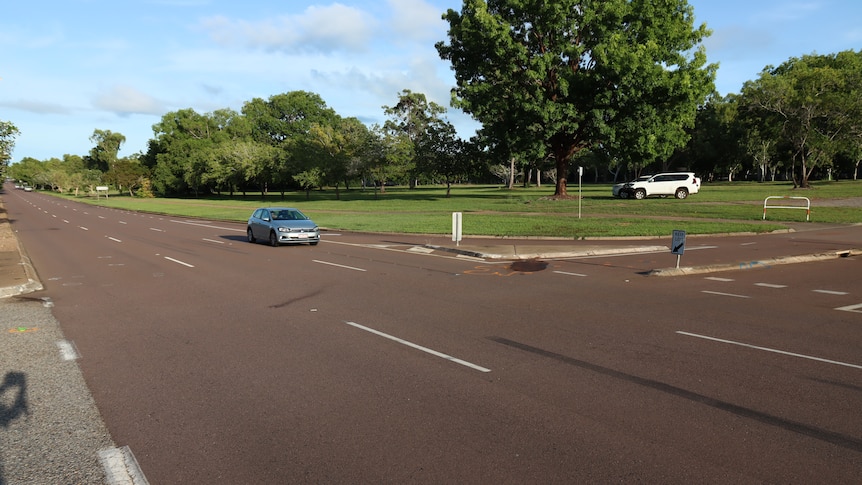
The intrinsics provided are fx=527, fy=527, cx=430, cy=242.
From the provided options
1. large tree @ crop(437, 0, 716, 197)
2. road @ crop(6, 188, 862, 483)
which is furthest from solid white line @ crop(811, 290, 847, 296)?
large tree @ crop(437, 0, 716, 197)

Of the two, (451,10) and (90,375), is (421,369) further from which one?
(451,10)

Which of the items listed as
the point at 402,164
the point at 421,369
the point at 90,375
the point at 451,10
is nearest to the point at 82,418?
the point at 90,375

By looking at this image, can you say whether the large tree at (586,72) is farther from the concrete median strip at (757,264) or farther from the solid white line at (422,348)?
the solid white line at (422,348)

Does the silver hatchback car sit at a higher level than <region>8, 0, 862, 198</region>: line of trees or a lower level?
lower

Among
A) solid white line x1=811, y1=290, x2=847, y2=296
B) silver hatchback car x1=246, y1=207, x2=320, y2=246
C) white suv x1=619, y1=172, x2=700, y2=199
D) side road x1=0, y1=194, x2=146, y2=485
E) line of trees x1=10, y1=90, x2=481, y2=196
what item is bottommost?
solid white line x1=811, y1=290, x2=847, y2=296

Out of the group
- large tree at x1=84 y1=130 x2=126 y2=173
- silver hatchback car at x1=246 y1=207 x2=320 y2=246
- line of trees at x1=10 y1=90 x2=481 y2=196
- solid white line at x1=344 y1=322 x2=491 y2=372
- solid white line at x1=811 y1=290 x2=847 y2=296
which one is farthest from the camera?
large tree at x1=84 y1=130 x2=126 y2=173

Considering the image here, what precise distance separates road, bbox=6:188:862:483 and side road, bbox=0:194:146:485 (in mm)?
178

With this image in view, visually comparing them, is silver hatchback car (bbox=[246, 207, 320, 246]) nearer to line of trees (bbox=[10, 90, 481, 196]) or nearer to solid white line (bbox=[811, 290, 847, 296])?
solid white line (bbox=[811, 290, 847, 296])

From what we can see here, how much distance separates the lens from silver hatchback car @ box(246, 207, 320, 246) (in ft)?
62.1

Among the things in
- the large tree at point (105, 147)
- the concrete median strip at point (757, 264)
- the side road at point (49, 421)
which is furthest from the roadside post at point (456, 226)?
the large tree at point (105, 147)

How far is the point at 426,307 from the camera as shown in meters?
9.00

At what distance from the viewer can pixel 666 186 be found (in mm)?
39906

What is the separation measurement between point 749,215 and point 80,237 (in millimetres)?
31995

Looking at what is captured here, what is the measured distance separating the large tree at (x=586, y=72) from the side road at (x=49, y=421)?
33.7 m
